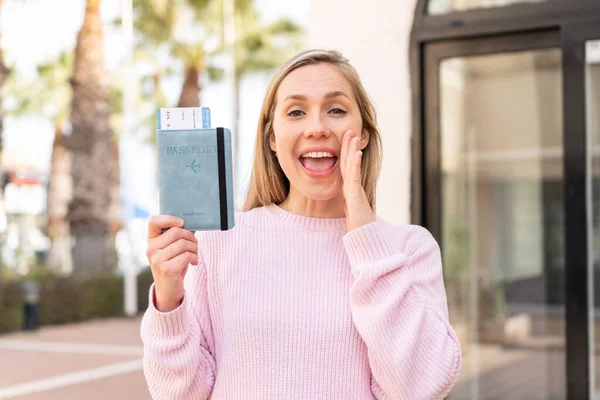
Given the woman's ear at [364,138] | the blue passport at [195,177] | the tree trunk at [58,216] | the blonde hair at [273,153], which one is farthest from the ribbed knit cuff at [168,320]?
the tree trunk at [58,216]

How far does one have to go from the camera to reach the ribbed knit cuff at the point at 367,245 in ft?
6.20

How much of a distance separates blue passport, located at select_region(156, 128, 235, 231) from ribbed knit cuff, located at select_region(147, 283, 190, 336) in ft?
0.64

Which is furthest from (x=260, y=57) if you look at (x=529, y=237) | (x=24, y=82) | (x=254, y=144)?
(x=254, y=144)

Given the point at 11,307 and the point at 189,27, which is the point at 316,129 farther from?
the point at 189,27

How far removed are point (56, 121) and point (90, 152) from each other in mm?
12594

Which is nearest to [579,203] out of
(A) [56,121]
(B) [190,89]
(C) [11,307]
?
(C) [11,307]

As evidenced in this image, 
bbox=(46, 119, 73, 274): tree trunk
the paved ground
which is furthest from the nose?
bbox=(46, 119, 73, 274): tree trunk

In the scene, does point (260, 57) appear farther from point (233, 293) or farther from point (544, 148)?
point (233, 293)

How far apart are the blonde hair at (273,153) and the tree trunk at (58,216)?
15235 millimetres

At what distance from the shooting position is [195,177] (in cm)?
173

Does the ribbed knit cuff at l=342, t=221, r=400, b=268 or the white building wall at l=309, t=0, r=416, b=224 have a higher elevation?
the white building wall at l=309, t=0, r=416, b=224

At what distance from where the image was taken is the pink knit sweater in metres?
1.82

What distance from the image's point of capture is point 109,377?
9508 mm

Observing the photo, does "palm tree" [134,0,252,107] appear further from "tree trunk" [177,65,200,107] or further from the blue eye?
the blue eye
